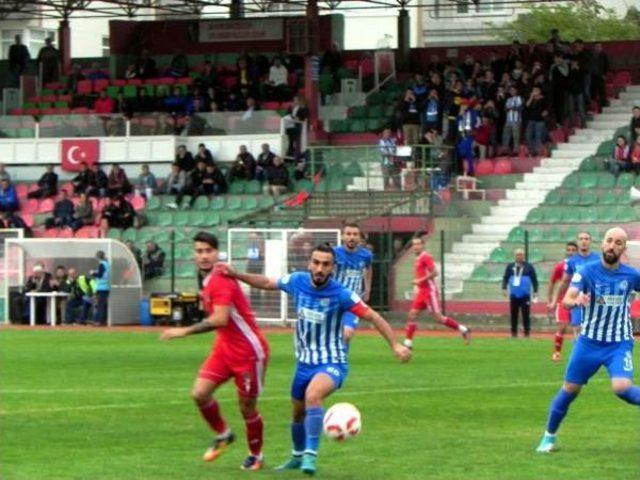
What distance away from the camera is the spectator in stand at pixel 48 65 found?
56.4 metres

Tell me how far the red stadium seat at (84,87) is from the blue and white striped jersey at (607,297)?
40.6 m

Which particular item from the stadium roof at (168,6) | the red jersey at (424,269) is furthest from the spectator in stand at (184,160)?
the red jersey at (424,269)

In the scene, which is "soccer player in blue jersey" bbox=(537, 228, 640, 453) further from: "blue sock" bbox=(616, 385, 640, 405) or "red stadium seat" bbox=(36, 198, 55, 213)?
"red stadium seat" bbox=(36, 198, 55, 213)

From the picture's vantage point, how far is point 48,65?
185 feet

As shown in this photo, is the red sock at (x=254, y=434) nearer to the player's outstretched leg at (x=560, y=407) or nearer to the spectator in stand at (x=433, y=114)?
the player's outstretched leg at (x=560, y=407)

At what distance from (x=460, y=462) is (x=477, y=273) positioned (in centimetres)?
2602

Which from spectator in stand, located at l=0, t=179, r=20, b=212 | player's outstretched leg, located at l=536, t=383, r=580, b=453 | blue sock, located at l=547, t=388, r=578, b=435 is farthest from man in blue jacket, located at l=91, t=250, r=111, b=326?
blue sock, located at l=547, t=388, r=578, b=435

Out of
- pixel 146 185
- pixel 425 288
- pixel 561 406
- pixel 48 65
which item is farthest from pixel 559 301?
pixel 48 65

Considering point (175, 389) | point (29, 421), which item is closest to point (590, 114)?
point (175, 389)

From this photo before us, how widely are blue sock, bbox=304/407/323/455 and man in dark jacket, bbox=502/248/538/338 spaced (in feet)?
70.2

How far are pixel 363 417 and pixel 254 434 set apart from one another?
425 centimetres

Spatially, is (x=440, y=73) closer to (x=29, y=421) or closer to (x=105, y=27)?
(x=29, y=421)

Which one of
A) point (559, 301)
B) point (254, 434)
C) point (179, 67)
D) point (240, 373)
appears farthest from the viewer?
point (179, 67)

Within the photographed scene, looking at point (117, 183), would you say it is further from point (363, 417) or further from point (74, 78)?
point (363, 417)
